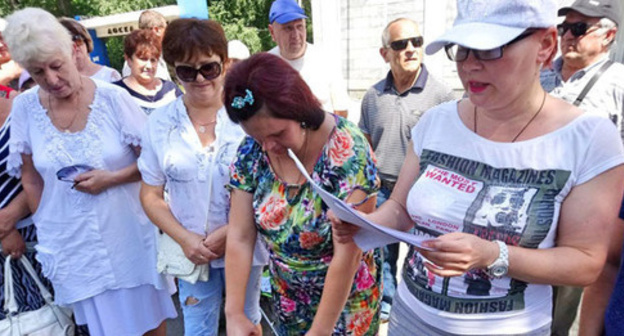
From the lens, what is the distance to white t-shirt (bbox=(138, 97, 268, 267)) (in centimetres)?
193

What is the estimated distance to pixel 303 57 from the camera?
3.72 metres

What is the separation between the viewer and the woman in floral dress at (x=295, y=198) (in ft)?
4.54

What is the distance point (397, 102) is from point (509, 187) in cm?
195

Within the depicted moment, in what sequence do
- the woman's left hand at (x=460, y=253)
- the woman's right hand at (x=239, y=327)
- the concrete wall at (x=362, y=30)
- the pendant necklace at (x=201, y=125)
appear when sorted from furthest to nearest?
the concrete wall at (x=362, y=30)
the pendant necklace at (x=201, y=125)
the woman's right hand at (x=239, y=327)
the woman's left hand at (x=460, y=253)

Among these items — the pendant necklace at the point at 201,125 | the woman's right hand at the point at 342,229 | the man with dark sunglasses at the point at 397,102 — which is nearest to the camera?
the woman's right hand at the point at 342,229

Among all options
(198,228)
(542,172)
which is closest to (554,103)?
(542,172)

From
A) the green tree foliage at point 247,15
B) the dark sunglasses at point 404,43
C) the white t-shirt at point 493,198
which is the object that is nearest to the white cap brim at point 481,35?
the white t-shirt at point 493,198

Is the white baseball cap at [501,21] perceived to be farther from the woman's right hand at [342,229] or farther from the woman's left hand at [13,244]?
the woman's left hand at [13,244]

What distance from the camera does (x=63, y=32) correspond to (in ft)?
6.59

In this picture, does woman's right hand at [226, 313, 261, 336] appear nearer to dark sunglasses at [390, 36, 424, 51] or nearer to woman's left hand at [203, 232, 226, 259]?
woman's left hand at [203, 232, 226, 259]

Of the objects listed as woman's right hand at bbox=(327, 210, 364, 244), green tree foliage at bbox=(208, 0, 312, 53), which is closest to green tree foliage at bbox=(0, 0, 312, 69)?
green tree foliage at bbox=(208, 0, 312, 53)

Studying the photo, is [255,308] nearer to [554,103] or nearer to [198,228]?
[198,228]

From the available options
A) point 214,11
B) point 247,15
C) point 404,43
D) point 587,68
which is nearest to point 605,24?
point 587,68

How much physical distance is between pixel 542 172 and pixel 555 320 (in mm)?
1779
